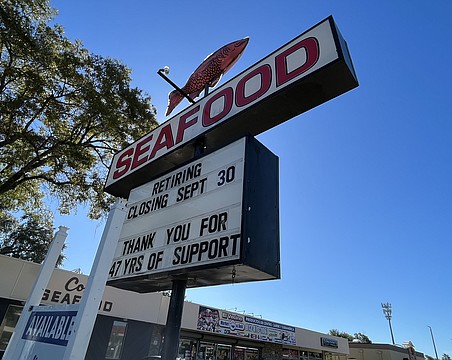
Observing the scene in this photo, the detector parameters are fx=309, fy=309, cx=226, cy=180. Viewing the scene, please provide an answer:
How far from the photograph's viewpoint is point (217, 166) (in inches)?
156

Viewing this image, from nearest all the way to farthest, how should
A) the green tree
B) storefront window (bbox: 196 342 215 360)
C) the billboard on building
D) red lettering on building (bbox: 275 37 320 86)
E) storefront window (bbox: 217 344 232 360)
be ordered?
red lettering on building (bbox: 275 37 320 86)
the billboard on building
storefront window (bbox: 196 342 215 360)
storefront window (bbox: 217 344 232 360)
the green tree

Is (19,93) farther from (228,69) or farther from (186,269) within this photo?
(186,269)

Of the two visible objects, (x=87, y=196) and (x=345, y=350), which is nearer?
(x=87, y=196)

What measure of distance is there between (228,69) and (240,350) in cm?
2449

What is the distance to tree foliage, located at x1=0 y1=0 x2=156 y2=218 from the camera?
10734 mm

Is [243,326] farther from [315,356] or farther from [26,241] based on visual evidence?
[26,241]

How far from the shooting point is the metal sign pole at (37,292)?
279 centimetres

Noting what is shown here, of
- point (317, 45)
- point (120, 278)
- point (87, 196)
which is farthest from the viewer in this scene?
point (87, 196)

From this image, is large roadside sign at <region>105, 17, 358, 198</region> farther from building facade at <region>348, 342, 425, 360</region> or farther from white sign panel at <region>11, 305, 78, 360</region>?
building facade at <region>348, 342, 425, 360</region>

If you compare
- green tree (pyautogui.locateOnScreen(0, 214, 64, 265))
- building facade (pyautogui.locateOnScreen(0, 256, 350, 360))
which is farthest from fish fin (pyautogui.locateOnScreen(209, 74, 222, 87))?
green tree (pyautogui.locateOnScreen(0, 214, 64, 265))

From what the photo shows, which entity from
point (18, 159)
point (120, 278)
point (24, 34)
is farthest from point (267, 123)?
point (18, 159)

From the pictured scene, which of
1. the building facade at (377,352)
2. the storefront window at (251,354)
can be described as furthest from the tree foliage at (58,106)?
the building facade at (377,352)

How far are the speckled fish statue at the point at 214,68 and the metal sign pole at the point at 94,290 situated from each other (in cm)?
425

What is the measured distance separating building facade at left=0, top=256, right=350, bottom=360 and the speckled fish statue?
29.9 ft
